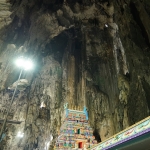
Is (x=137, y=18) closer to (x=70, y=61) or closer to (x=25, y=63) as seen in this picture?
(x=25, y=63)

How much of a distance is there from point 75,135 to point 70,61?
11.8 meters

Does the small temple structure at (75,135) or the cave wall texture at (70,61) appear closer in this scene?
the small temple structure at (75,135)

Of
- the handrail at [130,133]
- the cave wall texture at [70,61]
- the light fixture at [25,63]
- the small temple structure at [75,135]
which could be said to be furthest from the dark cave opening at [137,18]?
the handrail at [130,133]

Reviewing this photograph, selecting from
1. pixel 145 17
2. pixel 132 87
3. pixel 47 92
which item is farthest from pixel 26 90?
pixel 145 17

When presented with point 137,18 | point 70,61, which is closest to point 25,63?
point 137,18

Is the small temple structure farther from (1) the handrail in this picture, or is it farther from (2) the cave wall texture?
(2) the cave wall texture

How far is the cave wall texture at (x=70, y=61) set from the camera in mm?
11664

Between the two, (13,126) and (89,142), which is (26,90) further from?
(89,142)

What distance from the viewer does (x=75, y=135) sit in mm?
7195

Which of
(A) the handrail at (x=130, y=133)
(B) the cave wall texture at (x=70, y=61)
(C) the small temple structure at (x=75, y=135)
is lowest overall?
(A) the handrail at (x=130, y=133)

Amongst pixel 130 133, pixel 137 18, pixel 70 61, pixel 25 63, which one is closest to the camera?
pixel 130 133

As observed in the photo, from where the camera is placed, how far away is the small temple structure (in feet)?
22.8

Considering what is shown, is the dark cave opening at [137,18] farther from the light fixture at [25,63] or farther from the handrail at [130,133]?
the handrail at [130,133]

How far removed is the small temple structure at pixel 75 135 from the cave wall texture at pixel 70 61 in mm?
4074
